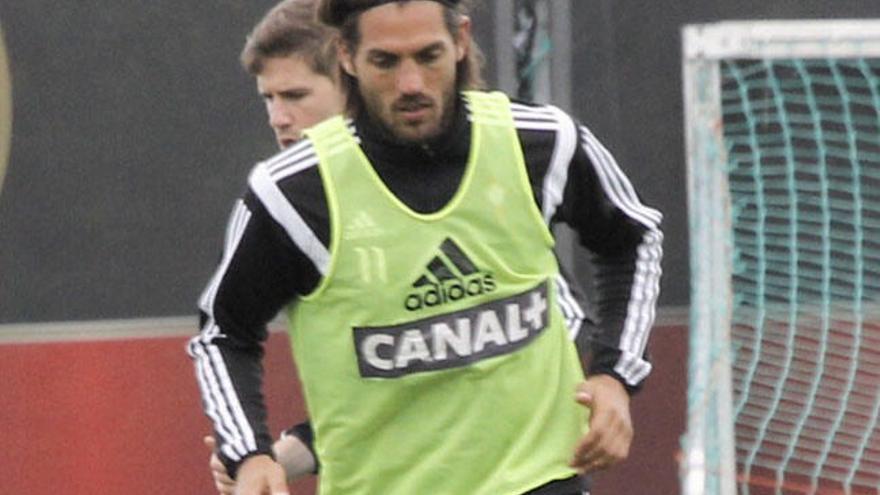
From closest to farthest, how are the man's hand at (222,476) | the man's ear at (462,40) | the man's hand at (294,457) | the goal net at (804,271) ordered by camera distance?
1. the man's ear at (462,40)
2. the man's hand at (222,476)
3. the man's hand at (294,457)
4. the goal net at (804,271)

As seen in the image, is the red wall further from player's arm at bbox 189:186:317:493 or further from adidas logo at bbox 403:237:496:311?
adidas logo at bbox 403:237:496:311

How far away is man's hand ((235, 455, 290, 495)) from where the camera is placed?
4246mm

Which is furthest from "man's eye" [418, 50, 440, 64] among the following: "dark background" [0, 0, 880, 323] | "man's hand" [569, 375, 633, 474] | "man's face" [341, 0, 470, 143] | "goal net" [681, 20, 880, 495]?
"dark background" [0, 0, 880, 323]

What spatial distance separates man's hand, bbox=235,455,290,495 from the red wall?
6.10 feet

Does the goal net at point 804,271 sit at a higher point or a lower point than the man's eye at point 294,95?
lower

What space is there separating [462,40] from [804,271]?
6.92 ft

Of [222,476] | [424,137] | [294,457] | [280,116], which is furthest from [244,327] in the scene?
[280,116]

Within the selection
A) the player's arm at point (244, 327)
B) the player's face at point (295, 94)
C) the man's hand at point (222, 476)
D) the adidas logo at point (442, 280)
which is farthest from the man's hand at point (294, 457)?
the adidas logo at point (442, 280)

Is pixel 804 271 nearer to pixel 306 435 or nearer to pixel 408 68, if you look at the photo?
pixel 306 435

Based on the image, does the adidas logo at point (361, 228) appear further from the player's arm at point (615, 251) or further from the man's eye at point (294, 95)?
the man's eye at point (294, 95)

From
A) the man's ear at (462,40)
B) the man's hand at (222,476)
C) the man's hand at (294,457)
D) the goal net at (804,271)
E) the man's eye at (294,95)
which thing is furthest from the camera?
the goal net at (804,271)

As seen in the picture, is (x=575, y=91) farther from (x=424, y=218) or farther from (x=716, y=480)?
(x=424, y=218)

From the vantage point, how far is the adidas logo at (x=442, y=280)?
13.9 feet

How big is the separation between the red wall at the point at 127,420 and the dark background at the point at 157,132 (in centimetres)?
12
